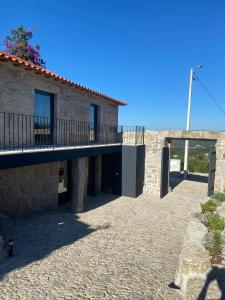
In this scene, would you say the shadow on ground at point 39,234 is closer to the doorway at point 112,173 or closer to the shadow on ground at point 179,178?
the doorway at point 112,173

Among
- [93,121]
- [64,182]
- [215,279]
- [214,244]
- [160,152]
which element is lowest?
[215,279]

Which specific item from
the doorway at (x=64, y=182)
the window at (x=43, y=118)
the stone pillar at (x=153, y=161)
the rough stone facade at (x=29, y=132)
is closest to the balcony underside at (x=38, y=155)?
the rough stone facade at (x=29, y=132)

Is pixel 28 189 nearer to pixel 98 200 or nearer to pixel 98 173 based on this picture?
pixel 98 200

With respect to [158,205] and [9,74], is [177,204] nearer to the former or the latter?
[158,205]

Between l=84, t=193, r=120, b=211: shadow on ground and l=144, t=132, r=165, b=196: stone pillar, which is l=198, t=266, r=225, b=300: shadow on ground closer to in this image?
l=84, t=193, r=120, b=211: shadow on ground

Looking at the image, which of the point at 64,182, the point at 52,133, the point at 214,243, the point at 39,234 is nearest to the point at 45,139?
the point at 52,133

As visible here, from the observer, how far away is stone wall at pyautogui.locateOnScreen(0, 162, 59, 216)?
10383 mm

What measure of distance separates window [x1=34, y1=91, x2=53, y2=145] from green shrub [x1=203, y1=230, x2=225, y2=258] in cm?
781

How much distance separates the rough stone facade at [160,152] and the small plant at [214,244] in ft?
29.6

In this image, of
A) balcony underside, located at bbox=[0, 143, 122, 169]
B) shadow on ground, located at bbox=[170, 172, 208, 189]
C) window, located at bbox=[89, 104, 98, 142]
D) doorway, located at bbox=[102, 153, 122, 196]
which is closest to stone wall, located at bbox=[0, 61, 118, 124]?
window, located at bbox=[89, 104, 98, 142]

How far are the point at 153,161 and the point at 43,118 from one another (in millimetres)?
7751

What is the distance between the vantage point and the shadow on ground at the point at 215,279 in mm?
4864

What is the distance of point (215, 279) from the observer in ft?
17.7

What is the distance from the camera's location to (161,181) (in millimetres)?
16250
